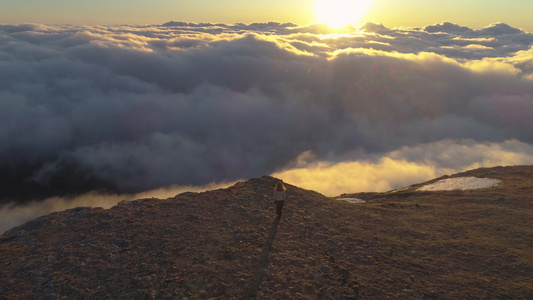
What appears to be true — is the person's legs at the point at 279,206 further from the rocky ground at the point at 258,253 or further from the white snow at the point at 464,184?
the white snow at the point at 464,184

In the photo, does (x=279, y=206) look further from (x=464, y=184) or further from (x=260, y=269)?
(x=464, y=184)

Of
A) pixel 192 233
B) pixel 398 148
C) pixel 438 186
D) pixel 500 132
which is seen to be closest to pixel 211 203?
pixel 192 233

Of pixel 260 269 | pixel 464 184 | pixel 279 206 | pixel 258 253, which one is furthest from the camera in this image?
pixel 464 184

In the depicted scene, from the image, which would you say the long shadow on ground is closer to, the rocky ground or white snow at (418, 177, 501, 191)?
the rocky ground

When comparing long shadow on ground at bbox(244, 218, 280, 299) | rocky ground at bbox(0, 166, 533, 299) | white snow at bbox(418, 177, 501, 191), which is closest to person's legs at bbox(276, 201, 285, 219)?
rocky ground at bbox(0, 166, 533, 299)

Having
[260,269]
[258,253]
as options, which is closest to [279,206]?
[258,253]

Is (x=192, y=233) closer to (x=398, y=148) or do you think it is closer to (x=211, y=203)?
(x=211, y=203)
